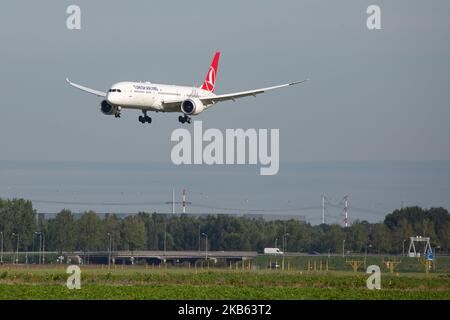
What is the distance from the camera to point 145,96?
4154 inches

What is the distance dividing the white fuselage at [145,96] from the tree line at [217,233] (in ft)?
176

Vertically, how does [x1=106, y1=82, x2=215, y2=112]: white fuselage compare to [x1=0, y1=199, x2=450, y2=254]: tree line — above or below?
above

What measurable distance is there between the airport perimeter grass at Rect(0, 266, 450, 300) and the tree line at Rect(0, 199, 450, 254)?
73382 mm

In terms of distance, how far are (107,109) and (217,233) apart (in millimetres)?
70674

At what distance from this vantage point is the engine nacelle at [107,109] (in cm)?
10388

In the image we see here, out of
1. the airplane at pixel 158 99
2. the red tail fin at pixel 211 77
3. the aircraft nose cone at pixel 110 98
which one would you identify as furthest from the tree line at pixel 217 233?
the aircraft nose cone at pixel 110 98

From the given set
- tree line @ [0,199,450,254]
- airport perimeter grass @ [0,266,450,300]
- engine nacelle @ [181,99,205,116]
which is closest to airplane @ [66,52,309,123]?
engine nacelle @ [181,99,205,116]

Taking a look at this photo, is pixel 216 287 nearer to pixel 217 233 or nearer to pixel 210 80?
pixel 210 80

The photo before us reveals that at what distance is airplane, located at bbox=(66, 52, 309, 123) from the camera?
104m

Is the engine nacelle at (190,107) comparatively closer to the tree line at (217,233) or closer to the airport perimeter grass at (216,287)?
the airport perimeter grass at (216,287)

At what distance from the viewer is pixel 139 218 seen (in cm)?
18938

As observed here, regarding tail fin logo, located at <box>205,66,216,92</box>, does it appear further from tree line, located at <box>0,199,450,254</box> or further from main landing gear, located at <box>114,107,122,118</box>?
tree line, located at <box>0,199,450,254</box>

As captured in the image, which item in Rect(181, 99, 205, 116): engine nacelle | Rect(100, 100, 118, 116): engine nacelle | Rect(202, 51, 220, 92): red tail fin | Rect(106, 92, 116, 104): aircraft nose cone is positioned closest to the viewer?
Rect(106, 92, 116, 104): aircraft nose cone
